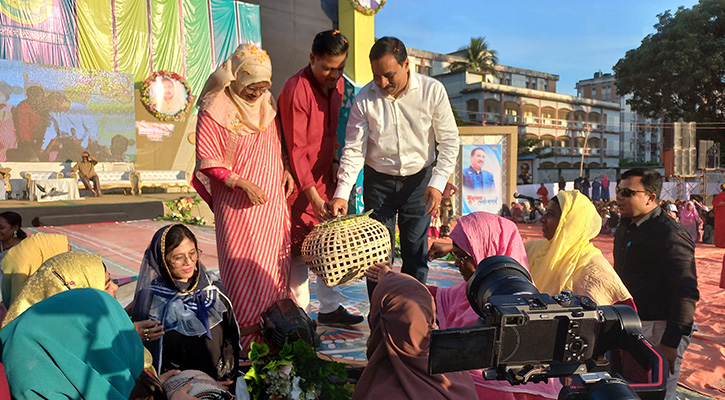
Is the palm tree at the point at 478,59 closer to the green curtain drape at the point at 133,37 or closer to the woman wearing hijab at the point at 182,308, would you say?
the green curtain drape at the point at 133,37

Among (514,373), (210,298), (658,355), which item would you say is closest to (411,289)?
(514,373)

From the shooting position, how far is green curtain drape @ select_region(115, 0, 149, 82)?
12.3 metres

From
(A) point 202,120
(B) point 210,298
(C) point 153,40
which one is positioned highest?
(C) point 153,40

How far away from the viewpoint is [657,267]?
2602 millimetres

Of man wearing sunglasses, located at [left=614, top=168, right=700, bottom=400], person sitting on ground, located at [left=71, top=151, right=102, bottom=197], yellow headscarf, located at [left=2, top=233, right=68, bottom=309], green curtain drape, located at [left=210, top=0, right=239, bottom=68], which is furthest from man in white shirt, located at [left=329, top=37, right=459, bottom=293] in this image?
green curtain drape, located at [left=210, top=0, right=239, bottom=68]

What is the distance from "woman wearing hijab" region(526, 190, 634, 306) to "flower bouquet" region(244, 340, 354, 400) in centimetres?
132

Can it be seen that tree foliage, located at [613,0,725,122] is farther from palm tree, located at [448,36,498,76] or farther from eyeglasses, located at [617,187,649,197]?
eyeglasses, located at [617,187,649,197]

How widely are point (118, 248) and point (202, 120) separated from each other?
17.0 ft

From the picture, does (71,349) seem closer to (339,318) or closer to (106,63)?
(339,318)

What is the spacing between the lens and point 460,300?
207cm

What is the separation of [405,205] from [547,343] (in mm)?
1784

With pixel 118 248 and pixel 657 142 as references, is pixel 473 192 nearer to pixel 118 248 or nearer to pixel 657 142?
pixel 118 248

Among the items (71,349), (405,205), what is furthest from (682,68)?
(71,349)

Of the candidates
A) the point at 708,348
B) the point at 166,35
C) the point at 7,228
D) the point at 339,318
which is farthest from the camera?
the point at 166,35
